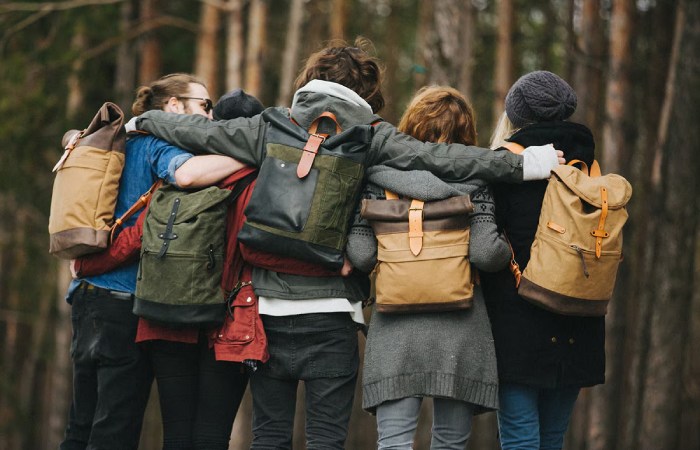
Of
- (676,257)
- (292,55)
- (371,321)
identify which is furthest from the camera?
(292,55)

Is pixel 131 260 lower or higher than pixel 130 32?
lower

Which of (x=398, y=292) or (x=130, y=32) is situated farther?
(x=130, y=32)

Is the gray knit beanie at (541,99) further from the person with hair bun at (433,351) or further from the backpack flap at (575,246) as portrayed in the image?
the person with hair bun at (433,351)

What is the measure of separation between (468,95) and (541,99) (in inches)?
247

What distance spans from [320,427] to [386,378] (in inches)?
14.0

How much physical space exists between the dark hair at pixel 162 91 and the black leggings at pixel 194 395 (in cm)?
122

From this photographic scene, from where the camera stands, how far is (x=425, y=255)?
399 cm

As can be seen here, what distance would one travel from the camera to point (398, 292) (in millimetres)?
3998

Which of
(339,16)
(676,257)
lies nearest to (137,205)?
(676,257)

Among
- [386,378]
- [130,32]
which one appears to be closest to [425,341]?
[386,378]

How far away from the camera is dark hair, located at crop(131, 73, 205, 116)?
15.4ft

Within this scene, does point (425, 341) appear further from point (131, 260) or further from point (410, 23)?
point (410, 23)

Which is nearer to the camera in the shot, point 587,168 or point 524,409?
point 524,409

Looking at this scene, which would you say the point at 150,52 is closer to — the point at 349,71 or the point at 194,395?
the point at 349,71
